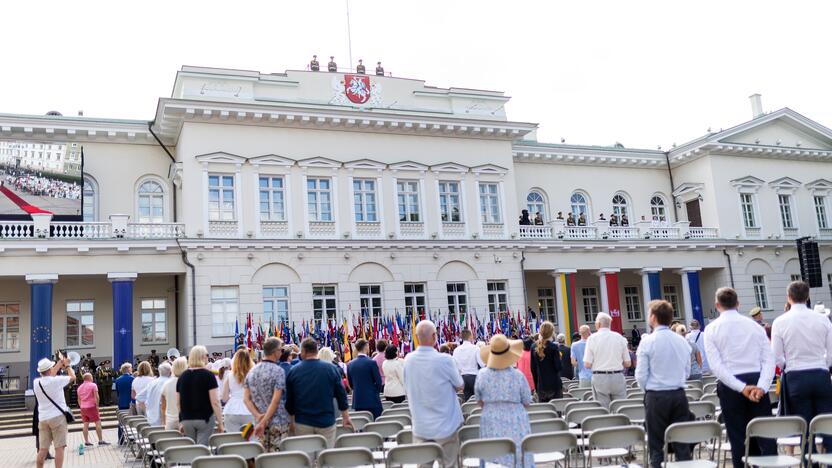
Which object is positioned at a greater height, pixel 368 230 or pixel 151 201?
pixel 151 201

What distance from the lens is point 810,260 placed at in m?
32.5

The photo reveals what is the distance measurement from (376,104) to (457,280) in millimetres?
7264

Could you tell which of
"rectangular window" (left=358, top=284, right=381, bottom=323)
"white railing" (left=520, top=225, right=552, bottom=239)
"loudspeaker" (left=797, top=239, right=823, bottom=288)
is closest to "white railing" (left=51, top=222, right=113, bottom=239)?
"rectangular window" (left=358, top=284, right=381, bottom=323)

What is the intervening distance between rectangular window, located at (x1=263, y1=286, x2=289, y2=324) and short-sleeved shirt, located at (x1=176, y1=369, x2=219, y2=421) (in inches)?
606

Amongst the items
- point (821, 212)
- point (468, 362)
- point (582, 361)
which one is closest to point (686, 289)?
point (821, 212)

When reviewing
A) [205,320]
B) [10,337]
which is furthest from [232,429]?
[10,337]

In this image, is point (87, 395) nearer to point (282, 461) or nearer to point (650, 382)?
point (282, 461)

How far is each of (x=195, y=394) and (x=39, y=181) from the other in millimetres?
18070

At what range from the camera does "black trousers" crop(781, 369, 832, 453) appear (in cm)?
707

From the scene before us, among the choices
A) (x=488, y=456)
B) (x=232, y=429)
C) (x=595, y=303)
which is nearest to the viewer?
(x=488, y=456)

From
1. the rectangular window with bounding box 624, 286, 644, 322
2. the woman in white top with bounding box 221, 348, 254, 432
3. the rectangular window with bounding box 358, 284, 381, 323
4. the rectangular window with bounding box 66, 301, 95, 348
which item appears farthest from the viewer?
the rectangular window with bounding box 624, 286, 644, 322

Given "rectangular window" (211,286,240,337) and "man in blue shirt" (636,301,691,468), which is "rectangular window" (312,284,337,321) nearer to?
"rectangular window" (211,286,240,337)

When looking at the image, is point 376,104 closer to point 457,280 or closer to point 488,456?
point 457,280

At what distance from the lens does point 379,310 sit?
26.0 m
